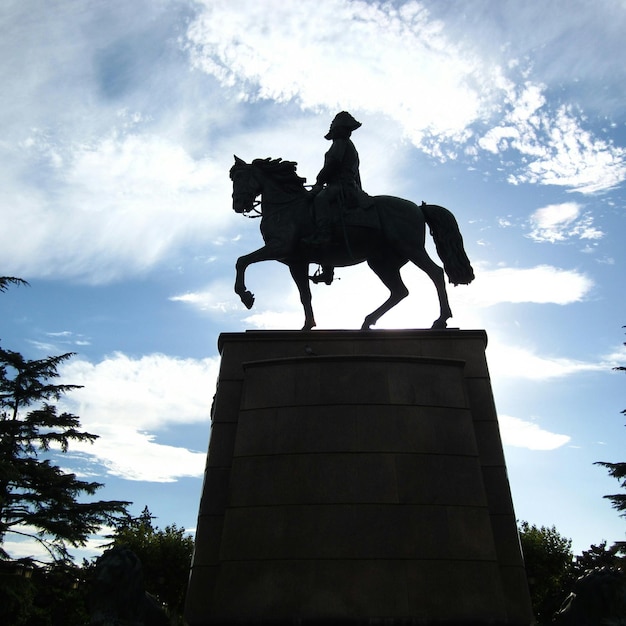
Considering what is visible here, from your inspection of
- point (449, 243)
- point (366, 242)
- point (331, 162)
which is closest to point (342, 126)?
point (331, 162)

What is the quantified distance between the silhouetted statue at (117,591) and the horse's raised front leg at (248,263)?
5611 mm

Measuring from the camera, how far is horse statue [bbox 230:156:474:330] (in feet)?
Result: 40.5

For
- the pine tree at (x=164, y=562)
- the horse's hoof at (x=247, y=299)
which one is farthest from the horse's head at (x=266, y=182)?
the pine tree at (x=164, y=562)

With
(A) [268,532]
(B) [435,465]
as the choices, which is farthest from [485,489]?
(A) [268,532]

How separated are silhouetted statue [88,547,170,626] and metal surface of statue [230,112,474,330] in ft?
18.9

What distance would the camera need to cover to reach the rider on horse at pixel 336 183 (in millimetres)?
12438

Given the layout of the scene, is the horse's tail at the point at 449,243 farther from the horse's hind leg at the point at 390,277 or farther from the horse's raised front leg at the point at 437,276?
the horse's hind leg at the point at 390,277

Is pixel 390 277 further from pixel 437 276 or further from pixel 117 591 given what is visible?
Answer: pixel 117 591

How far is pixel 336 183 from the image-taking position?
42.4 feet

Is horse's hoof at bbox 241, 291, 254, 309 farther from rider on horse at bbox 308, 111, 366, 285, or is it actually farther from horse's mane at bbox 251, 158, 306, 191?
horse's mane at bbox 251, 158, 306, 191

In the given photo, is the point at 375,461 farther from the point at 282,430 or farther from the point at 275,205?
the point at 275,205

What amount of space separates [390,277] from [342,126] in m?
3.40

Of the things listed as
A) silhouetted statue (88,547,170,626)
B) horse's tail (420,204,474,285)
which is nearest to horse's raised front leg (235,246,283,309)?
horse's tail (420,204,474,285)

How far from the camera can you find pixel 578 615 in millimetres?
7781
